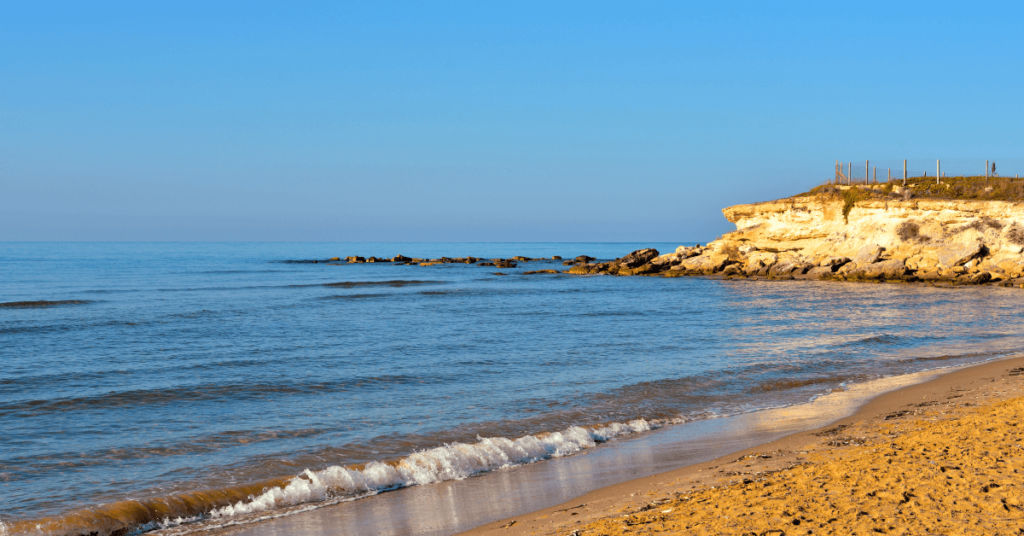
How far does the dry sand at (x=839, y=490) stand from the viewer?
16.2 feet

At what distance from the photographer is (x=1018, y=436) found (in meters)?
7.31

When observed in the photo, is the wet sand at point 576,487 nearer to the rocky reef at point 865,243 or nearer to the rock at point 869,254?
the rocky reef at point 865,243

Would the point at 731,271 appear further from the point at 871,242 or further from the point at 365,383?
the point at 365,383

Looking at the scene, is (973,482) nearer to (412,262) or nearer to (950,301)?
(950,301)

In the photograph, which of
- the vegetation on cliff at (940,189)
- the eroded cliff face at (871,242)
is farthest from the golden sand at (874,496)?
the vegetation on cliff at (940,189)

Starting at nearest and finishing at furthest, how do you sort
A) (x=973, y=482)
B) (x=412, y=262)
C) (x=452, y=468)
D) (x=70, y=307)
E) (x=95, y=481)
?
(x=973, y=482) < (x=95, y=481) < (x=452, y=468) < (x=70, y=307) < (x=412, y=262)

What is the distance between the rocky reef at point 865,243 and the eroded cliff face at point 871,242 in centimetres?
5

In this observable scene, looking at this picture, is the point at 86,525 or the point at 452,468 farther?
the point at 452,468

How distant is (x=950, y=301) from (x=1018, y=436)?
2480 centimetres

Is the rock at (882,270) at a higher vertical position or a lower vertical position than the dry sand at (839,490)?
higher

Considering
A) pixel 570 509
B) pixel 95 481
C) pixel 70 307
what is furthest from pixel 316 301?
pixel 570 509

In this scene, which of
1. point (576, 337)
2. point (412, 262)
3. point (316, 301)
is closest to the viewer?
point (576, 337)

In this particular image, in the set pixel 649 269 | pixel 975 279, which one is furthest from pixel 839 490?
pixel 649 269

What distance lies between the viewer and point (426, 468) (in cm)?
759
